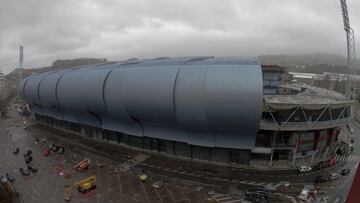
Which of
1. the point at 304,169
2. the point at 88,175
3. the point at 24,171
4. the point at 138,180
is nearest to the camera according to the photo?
the point at 138,180

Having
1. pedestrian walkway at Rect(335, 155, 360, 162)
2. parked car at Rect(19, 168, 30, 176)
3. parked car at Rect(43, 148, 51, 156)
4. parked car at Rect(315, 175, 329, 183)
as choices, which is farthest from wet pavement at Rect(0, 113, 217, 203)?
pedestrian walkway at Rect(335, 155, 360, 162)

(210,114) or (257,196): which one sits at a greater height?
(210,114)

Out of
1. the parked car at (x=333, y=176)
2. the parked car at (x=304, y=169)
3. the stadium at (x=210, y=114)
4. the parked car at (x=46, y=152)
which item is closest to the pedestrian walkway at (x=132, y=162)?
the stadium at (x=210, y=114)

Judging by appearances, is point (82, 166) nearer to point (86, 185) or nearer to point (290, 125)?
point (86, 185)

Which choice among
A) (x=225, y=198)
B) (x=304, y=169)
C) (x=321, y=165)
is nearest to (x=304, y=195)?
(x=304, y=169)

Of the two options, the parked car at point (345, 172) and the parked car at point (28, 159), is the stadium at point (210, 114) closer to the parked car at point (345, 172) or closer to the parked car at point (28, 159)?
the parked car at point (345, 172)
